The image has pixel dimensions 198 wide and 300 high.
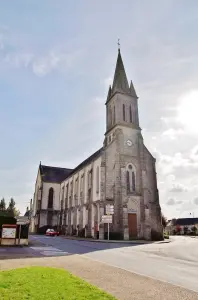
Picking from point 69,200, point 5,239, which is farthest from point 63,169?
point 5,239

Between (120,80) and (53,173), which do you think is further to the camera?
(53,173)

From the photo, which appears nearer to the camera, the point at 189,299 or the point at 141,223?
the point at 189,299

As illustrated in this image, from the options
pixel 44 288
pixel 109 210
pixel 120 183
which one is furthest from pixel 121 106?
pixel 44 288

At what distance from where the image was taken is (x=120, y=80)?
43.1m

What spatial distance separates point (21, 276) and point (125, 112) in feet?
118

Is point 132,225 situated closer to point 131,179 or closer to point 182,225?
point 131,179

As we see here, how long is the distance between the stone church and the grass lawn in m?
25.8

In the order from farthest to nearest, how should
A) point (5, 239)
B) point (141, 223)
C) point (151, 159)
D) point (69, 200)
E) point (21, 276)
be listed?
point (69, 200) < point (151, 159) < point (141, 223) < point (5, 239) < point (21, 276)

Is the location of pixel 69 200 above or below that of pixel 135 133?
below

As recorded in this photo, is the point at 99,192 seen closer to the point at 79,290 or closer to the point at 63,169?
the point at 79,290

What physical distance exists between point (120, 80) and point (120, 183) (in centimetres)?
1900

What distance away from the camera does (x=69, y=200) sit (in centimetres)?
5034

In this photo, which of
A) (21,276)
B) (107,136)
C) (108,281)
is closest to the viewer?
(21,276)

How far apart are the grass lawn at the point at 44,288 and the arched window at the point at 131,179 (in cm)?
2933
